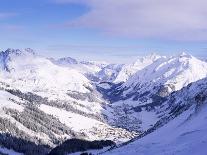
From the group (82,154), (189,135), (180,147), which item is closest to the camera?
(180,147)

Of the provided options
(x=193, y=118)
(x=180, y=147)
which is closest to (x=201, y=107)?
(x=193, y=118)

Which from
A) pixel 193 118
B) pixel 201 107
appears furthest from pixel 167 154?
pixel 201 107

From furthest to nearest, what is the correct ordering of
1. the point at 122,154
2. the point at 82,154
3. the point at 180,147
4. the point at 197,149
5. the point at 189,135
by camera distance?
the point at 82,154 < the point at 122,154 < the point at 189,135 < the point at 180,147 < the point at 197,149

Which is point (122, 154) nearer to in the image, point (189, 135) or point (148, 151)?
point (148, 151)

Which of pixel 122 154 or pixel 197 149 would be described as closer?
pixel 197 149

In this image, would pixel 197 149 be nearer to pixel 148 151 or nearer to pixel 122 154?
pixel 148 151

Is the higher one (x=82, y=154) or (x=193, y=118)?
(x=193, y=118)

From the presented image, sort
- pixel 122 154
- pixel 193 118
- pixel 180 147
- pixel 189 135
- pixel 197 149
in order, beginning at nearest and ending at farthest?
pixel 197 149, pixel 180 147, pixel 189 135, pixel 122 154, pixel 193 118

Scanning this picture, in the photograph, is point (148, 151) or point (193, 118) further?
point (193, 118)

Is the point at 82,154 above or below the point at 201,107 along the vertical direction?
below
